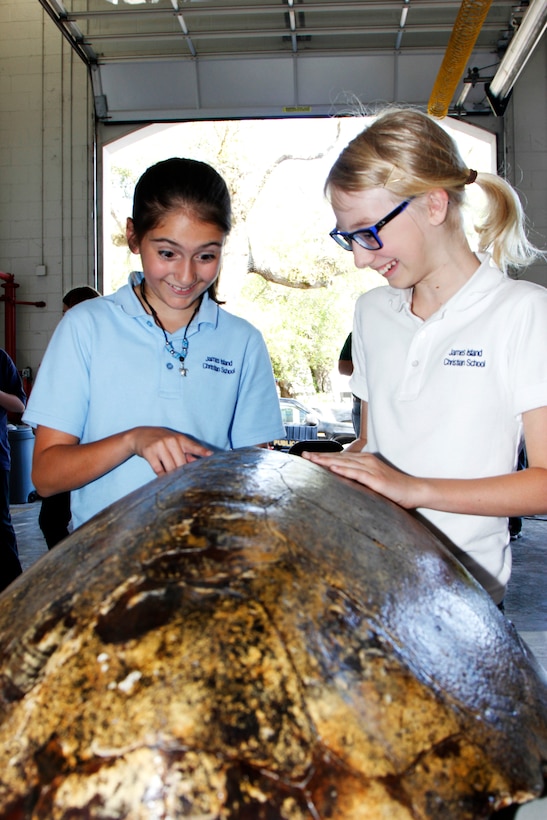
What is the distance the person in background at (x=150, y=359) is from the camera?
4.71 feet

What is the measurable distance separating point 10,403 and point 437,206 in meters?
2.85

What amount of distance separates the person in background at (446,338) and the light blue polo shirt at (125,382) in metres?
0.34

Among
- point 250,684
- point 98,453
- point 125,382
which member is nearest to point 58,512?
point 125,382

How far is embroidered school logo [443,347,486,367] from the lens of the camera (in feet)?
4.41

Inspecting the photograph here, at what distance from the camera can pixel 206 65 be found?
6.92 metres

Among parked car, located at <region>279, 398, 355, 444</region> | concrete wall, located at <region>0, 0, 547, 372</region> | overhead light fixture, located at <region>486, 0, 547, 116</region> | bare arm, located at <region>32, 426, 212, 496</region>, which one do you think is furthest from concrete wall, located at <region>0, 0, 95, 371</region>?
bare arm, located at <region>32, 426, 212, 496</region>

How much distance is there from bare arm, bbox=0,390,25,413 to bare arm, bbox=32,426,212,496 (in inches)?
90.4

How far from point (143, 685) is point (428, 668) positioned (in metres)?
0.32

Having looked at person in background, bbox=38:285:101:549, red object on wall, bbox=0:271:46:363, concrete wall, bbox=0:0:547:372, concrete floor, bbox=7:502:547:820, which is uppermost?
concrete wall, bbox=0:0:547:372

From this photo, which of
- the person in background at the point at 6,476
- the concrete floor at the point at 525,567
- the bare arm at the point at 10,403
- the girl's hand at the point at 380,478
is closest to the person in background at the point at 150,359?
the girl's hand at the point at 380,478

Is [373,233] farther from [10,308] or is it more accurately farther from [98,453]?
[10,308]

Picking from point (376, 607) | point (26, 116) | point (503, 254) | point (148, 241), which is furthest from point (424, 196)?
point (26, 116)

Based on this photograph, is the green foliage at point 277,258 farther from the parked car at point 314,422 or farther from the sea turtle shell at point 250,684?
the sea turtle shell at point 250,684

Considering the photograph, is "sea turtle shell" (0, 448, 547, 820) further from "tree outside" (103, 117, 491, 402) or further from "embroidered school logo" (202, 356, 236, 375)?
"tree outside" (103, 117, 491, 402)
